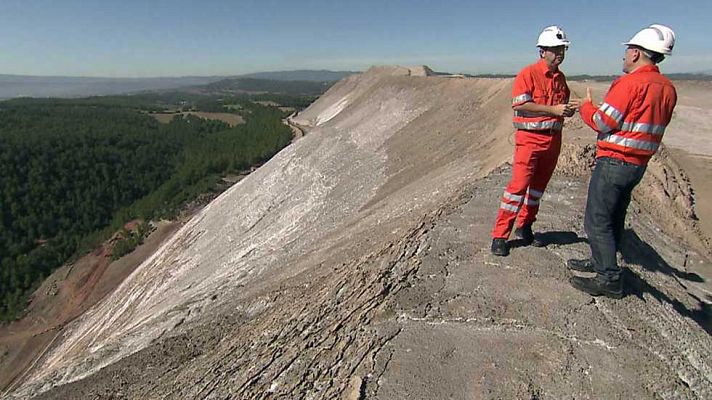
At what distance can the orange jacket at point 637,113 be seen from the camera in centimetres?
419

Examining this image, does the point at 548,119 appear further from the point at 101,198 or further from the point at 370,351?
the point at 101,198

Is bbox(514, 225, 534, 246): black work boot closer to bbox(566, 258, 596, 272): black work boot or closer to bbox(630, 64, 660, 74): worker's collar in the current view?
bbox(566, 258, 596, 272): black work boot

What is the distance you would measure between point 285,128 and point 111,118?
49642 millimetres

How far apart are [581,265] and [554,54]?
2.53 m

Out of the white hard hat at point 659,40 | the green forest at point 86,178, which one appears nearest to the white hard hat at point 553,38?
the white hard hat at point 659,40

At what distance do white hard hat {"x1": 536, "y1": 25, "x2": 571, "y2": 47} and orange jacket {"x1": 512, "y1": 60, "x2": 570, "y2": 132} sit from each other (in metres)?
0.24

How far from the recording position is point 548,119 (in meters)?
5.34

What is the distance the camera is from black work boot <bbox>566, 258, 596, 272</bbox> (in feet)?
17.7

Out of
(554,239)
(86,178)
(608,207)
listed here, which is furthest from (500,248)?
(86,178)

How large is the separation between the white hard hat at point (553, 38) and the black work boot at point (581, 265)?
101 inches

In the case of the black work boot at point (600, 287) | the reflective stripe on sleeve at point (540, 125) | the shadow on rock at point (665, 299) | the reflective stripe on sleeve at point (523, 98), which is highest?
the reflective stripe on sleeve at point (523, 98)

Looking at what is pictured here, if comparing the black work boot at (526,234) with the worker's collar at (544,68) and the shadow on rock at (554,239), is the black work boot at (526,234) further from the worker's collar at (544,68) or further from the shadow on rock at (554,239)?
the worker's collar at (544,68)

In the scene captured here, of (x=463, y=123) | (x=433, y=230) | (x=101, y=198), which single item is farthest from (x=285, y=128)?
(x=433, y=230)

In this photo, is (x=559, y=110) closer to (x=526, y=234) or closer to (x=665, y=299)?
(x=526, y=234)
